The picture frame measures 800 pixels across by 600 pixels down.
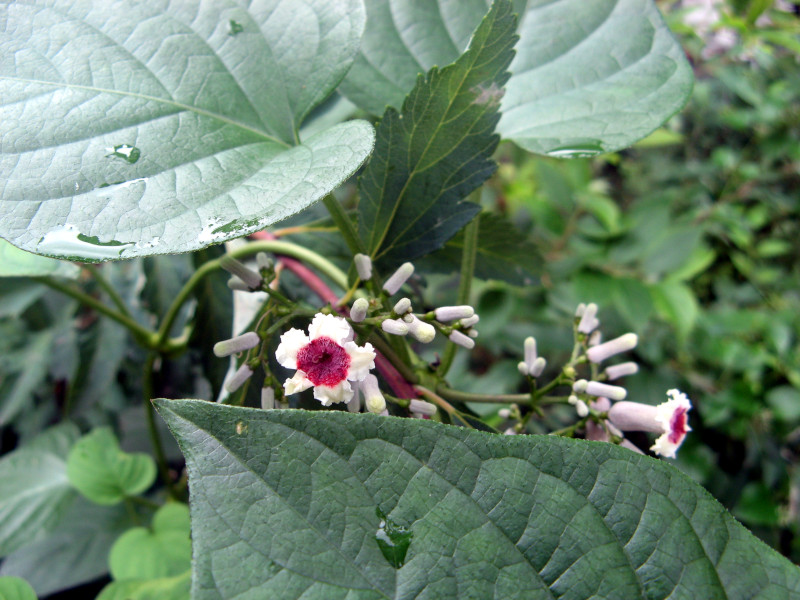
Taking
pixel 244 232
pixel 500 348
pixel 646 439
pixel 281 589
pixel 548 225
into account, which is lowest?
pixel 500 348

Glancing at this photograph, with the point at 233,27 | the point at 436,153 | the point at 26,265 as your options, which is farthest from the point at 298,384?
the point at 26,265

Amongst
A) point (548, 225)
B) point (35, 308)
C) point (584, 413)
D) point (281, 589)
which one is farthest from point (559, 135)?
point (35, 308)

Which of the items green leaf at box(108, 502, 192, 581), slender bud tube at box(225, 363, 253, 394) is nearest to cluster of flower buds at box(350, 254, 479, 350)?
slender bud tube at box(225, 363, 253, 394)

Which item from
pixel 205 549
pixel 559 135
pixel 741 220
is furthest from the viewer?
pixel 741 220

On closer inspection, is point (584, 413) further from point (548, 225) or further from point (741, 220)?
point (741, 220)

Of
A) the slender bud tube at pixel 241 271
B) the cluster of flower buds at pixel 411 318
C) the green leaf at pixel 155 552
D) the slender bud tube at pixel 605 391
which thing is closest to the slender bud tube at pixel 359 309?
the cluster of flower buds at pixel 411 318

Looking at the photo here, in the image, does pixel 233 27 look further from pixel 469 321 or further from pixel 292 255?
pixel 469 321
